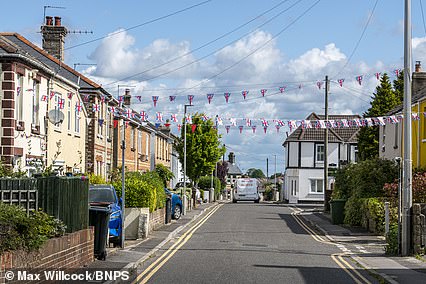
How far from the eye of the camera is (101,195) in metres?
21.7

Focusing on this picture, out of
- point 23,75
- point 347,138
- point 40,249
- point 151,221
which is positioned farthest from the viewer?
point 347,138

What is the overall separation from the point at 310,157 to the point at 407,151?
5612cm

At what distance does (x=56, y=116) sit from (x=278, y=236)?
954 cm

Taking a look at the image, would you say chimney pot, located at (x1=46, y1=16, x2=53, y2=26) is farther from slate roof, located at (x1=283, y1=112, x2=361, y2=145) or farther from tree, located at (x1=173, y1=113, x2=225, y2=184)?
slate roof, located at (x1=283, y1=112, x2=361, y2=145)

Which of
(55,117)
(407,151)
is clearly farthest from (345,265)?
(55,117)

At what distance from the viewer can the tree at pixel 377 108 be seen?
5172 centimetres

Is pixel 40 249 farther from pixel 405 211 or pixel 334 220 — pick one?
pixel 334 220

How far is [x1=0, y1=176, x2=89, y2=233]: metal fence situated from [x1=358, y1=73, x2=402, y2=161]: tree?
38.0m

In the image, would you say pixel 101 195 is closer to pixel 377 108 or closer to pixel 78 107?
pixel 78 107

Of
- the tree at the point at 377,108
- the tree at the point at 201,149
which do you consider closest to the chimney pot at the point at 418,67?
the tree at the point at 377,108

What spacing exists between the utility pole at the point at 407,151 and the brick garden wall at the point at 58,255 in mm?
9441

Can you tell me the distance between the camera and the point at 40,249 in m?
11.5

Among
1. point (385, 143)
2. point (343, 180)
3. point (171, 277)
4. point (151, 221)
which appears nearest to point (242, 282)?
point (171, 277)

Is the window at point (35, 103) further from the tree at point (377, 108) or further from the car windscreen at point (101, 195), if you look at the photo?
the tree at point (377, 108)
